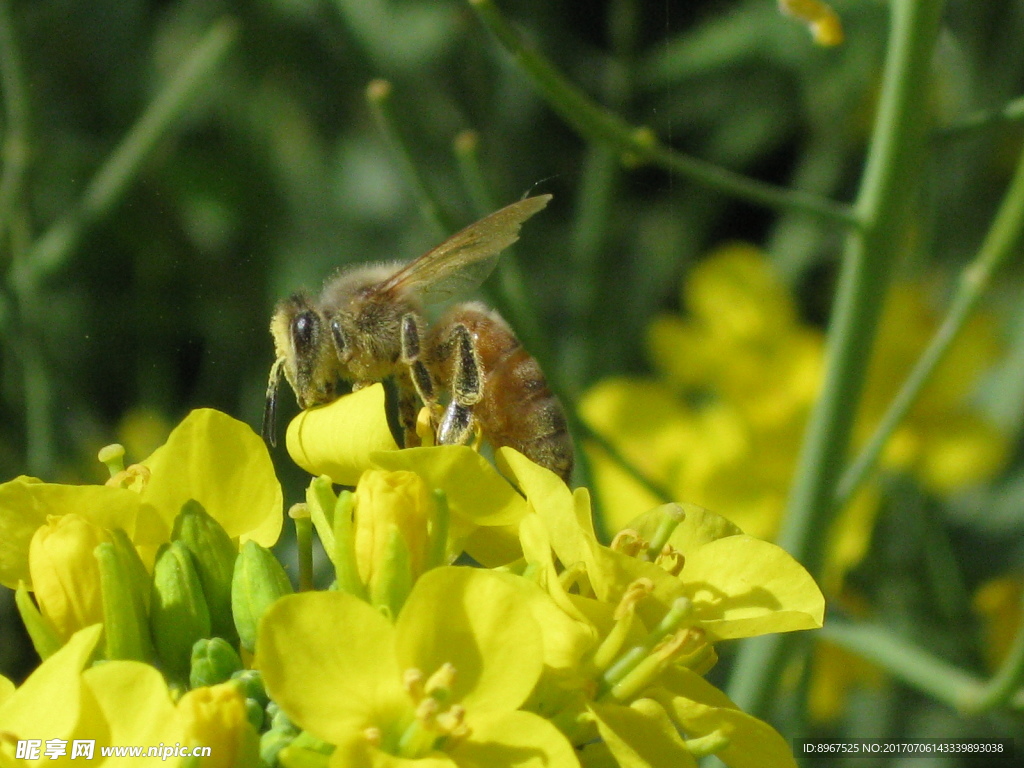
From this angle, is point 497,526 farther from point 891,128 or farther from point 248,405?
point 248,405

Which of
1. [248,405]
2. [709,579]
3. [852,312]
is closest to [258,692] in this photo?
[709,579]

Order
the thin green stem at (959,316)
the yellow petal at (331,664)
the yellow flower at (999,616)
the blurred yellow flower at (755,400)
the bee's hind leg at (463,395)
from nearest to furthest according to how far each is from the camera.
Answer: the yellow petal at (331,664) < the bee's hind leg at (463,395) < the thin green stem at (959,316) < the yellow flower at (999,616) < the blurred yellow flower at (755,400)

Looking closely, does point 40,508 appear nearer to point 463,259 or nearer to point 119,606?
point 119,606

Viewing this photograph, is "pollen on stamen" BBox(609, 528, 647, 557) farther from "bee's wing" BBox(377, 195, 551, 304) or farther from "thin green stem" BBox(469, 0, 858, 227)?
"thin green stem" BBox(469, 0, 858, 227)

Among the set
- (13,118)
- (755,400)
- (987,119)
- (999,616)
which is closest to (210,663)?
(987,119)

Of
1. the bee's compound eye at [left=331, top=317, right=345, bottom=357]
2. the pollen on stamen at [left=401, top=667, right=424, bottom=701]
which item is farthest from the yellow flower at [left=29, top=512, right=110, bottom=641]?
the bee's compound eye at [left=331, top=317, right=345, bottom=357]

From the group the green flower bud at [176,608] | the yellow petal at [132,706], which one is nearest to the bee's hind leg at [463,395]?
the green flower bud at [176,608]

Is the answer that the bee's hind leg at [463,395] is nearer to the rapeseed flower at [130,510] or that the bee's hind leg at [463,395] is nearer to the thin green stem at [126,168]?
the rapeseed flower at [130,510]
